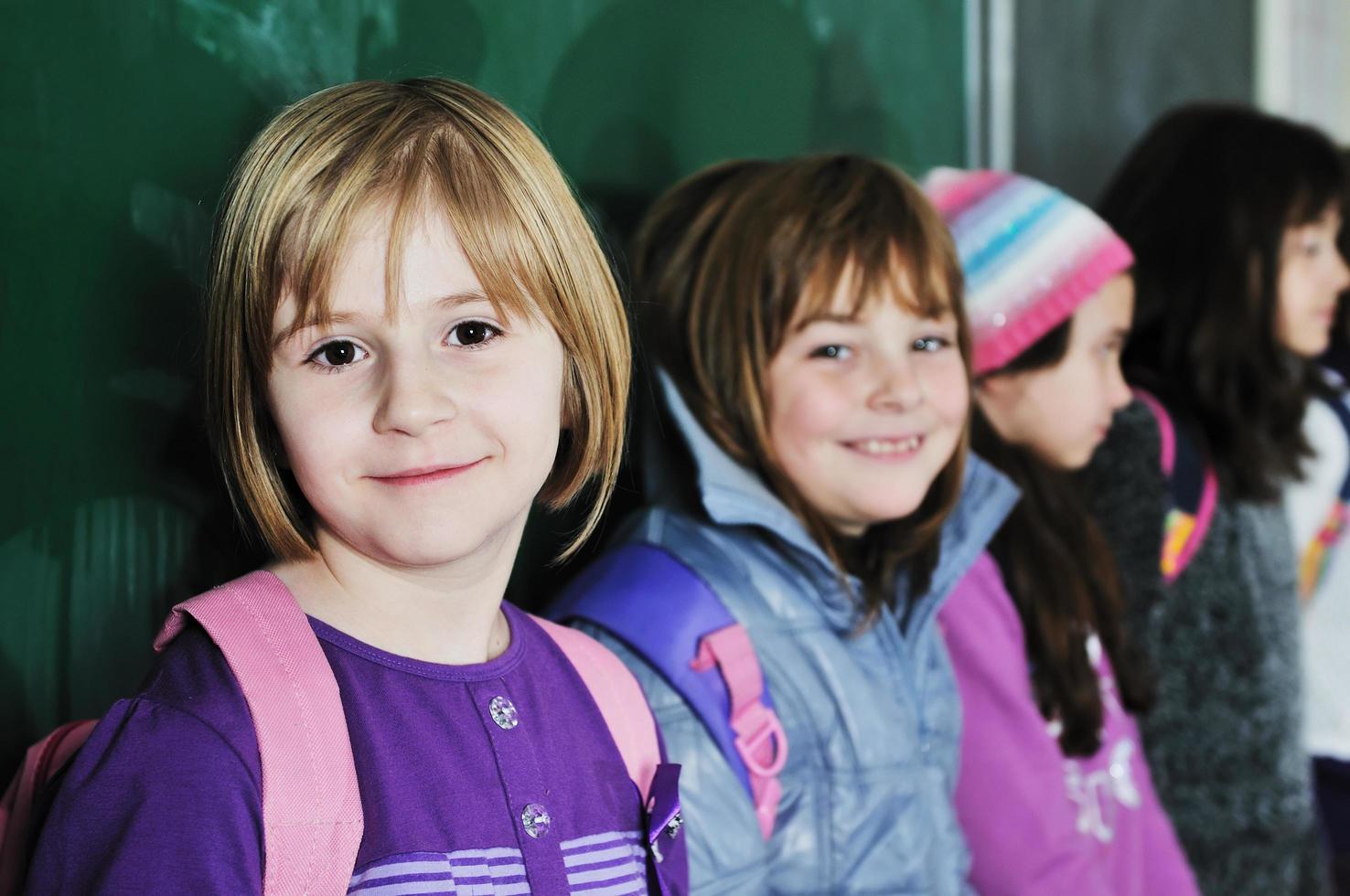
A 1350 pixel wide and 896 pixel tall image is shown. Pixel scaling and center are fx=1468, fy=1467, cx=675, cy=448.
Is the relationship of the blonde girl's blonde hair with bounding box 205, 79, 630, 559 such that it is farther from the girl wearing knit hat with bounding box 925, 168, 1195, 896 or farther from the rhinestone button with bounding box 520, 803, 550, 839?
the girl wearing knit hat with bounding box 925, 168, 1195, 896

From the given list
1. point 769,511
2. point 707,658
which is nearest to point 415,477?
point 707,658

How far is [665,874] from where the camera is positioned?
4.42 feet

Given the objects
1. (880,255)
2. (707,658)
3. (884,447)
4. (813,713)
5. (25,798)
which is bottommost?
(813,713)

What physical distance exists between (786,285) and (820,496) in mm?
267

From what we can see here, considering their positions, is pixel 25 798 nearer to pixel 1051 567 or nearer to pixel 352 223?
pixel 352 223

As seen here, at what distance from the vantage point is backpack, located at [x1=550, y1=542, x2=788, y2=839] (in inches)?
63.6

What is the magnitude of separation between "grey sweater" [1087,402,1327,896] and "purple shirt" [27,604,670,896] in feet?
4.35

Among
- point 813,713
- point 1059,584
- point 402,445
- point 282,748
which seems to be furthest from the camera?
point 1059,584

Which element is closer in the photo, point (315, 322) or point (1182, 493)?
point (315, 322)

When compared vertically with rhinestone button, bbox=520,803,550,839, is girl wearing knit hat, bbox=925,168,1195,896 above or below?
below

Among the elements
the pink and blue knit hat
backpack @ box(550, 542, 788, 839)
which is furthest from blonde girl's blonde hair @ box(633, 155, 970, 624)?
the pink and blue knit hat

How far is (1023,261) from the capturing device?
87.0 inches

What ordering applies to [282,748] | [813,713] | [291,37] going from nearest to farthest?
1. [282,748]
2. [291,37]
3. [813,713]

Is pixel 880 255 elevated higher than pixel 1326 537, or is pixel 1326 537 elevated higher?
pixel 880 255
